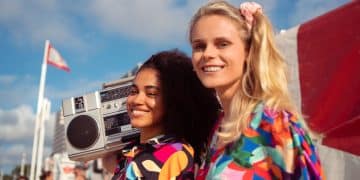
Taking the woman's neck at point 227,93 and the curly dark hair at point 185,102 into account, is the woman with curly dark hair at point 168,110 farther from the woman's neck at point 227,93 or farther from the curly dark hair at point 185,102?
the woman's neck at point 227,93

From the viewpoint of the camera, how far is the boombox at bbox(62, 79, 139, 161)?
213 centimetres

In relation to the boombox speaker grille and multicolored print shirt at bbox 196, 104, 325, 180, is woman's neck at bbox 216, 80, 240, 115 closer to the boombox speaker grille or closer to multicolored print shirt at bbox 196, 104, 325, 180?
multicolored print shirt at bbox 196, 104, 325, 180

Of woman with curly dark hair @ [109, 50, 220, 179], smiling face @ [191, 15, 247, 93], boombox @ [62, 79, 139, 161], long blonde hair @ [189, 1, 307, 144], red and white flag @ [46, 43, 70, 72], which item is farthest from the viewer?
red and white flag @ [46, 43, 70, 72]

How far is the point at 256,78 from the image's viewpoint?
1.47 m

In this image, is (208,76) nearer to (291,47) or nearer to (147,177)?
(147,177)

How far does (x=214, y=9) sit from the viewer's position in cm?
163

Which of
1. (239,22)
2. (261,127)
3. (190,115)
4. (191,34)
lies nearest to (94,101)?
(190,115)

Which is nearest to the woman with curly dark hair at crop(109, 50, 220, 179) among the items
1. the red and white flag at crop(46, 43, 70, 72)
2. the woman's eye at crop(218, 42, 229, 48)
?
the woman's eye at crop(218, 42, 229, 48)

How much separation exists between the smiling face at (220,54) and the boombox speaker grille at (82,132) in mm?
799

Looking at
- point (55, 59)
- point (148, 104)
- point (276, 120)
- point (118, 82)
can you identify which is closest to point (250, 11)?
point (276, 120)

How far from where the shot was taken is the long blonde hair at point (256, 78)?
1.40m

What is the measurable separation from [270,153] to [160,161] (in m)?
0.51

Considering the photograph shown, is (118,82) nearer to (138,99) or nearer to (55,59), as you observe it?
(138,99)

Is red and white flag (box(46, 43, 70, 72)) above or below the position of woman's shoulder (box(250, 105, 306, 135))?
above
